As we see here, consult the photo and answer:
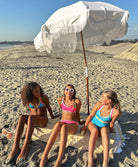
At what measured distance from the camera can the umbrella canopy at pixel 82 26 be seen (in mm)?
2504

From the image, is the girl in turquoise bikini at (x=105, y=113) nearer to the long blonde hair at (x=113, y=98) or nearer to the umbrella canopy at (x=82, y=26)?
the long blonde hair at (x=113, y=98)

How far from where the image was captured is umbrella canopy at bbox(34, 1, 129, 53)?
2.50 metres

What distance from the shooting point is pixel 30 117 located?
8.78ft

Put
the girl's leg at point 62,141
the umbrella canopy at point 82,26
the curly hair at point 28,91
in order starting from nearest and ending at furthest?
the girl's leg at point 62,141, the umbrella canopy at point 82,26, the curly hair at point 28,91

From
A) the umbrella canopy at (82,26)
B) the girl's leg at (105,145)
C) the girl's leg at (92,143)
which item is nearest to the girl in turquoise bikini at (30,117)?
the umbrella canopy at (82,26)

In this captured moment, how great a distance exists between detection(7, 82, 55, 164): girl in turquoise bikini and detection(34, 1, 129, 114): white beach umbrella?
0.88 metres

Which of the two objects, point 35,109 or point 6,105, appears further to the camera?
point 6,105

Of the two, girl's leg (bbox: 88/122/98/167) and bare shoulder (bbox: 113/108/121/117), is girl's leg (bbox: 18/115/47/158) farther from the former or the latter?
bare shoulder (bbox: 113/108/121/117)

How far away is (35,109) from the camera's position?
3.03 m

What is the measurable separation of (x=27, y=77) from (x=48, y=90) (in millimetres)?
2486

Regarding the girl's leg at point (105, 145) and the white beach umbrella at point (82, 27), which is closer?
the girl's leg at point (105, 145)

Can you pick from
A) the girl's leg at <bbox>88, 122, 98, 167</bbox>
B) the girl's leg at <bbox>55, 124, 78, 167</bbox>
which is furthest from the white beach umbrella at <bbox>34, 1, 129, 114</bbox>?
the girl's leg at <bbox>88, 122, 98, 167</bbox>

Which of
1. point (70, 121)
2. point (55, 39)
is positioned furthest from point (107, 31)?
point (70, 121)

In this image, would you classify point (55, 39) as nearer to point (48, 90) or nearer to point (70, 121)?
point (70, 121)
